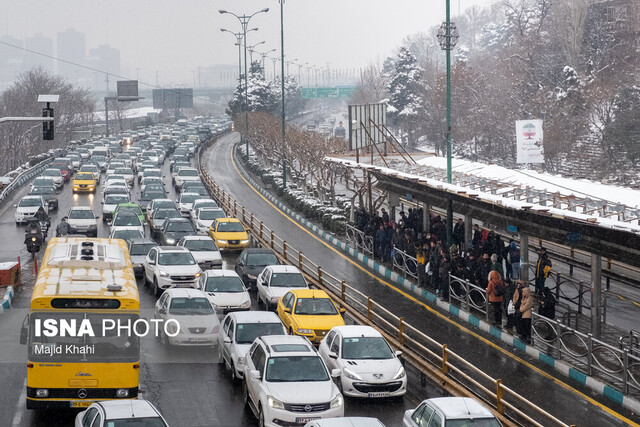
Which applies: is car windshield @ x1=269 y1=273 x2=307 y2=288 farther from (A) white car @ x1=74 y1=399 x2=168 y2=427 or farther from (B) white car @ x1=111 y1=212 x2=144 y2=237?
(A) white car @ x1=74 y1=399 x2=168 y2=427

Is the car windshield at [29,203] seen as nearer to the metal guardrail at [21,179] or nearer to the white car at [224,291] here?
the metal guardrail at [21,179]

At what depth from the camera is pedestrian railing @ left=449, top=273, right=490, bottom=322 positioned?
80.8ft

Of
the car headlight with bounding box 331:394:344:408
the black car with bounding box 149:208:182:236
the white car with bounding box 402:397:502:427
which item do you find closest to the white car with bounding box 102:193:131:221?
the black car with bounding box 149:208:182:236

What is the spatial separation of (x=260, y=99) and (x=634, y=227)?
99.8 m

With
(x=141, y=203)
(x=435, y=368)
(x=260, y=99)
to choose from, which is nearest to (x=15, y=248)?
(x=141, y=203)

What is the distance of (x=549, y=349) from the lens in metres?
21.2

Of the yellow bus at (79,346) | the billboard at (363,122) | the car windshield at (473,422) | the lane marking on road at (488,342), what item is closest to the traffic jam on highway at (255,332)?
the car windshield at (473,422)

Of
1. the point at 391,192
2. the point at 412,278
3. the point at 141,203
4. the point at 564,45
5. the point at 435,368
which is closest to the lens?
the point at 435,368

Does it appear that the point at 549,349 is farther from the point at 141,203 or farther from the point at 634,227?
the point at 141,203

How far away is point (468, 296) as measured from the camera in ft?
82.5

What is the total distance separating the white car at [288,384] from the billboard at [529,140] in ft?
100

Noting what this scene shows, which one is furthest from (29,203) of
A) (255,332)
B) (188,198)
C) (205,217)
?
(255,332)

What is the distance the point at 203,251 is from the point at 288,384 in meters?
16.4

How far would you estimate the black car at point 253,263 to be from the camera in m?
29.3
